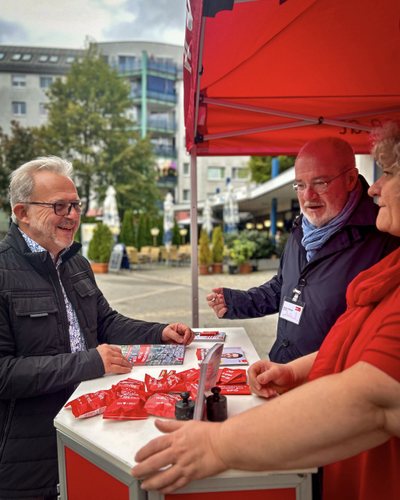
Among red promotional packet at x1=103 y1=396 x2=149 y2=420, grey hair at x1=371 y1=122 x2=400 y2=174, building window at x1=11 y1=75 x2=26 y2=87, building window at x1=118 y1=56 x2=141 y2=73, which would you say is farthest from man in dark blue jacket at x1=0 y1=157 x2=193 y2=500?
building window at x1=11 y1=75 x2=26 y2=87

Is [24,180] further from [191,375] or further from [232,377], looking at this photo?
[232,377]

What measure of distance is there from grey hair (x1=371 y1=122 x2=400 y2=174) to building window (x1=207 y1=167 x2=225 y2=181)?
38.9 metres

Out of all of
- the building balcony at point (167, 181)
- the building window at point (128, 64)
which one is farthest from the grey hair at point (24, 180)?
the building window at point (128, 64)

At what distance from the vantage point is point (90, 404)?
49.3 inches

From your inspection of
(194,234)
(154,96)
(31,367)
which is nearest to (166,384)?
(31,367)

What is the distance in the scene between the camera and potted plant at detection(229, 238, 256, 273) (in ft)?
46.8

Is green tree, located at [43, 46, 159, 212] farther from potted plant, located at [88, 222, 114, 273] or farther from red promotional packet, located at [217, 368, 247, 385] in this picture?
red promotional packet, located at [217, 368, 247, 385]

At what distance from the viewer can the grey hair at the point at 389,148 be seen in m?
1.08

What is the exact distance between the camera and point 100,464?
107cm

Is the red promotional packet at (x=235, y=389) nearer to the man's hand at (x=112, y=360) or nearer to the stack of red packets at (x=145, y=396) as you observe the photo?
the stack of red packets at (x=145, y=396)

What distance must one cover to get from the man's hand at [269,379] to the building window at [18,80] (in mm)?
43522

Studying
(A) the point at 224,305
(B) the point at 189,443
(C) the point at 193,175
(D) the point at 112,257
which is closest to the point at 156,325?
(A) the point at 224,305

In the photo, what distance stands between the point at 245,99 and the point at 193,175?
75 cm

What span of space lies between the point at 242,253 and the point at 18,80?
34.3 metres
